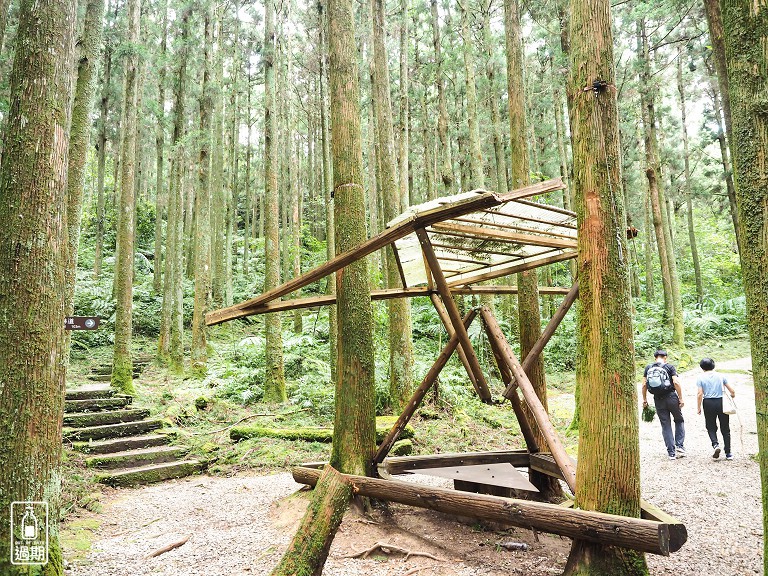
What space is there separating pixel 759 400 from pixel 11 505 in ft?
14.8

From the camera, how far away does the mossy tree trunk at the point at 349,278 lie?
16.0ft

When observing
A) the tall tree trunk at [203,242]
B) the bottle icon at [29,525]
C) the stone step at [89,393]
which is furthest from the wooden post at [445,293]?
the tall tree trunk at [203,242]

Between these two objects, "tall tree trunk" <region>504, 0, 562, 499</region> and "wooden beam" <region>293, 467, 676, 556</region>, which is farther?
"tall tree trunk" <region>504, 0, 562, 499</region>

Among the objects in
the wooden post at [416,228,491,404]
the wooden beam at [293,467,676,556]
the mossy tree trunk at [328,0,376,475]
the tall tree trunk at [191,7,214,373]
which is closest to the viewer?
the wooden beam at [293,467,676,556]

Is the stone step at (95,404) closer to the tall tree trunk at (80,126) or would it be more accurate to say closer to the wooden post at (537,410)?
the tall tree trunk at (80,126)

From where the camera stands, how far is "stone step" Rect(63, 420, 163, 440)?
7289 mm

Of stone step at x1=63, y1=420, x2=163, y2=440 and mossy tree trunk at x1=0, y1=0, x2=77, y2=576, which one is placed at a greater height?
mossy tree trunk at x1=0, y1=0, x2=77, y2=576

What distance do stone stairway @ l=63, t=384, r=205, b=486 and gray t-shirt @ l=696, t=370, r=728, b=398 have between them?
26.9 ft

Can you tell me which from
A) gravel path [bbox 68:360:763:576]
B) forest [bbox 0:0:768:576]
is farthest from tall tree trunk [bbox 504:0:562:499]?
gravel path [bbox 68:360:763:576]

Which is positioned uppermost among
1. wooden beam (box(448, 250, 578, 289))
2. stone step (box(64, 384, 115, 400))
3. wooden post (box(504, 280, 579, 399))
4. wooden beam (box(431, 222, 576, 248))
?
wooden beam (box(431, 222, 576, 248))

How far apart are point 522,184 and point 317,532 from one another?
18.8 ft

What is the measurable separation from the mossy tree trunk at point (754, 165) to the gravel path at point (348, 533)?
196 cm

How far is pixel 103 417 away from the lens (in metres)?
7.94

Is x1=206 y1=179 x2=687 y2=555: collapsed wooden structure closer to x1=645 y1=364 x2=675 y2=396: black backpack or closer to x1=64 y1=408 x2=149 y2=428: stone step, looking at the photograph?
x1=645 y1=364 x2=675 y2=396: black backpack
